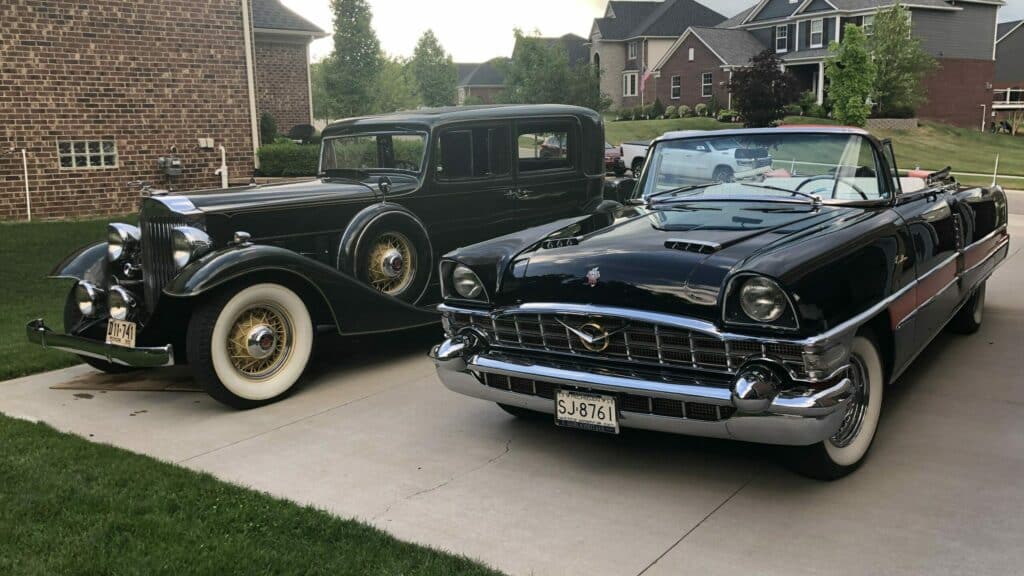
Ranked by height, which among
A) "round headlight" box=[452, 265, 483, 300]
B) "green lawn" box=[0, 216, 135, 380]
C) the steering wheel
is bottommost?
"green lawn" box=[0, 216, 135, 380]

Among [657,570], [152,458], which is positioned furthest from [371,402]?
[657,570]

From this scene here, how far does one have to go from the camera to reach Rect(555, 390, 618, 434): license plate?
3.80 m

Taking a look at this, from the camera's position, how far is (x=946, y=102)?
44.6m

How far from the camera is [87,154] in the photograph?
597 inches

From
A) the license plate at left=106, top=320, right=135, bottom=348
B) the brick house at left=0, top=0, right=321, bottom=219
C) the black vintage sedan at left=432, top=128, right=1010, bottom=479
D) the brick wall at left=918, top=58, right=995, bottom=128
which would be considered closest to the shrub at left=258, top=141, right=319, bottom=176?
the brick house at left=0, top=0, right=321, bottom=219

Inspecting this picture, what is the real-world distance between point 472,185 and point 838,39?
43174 millimetres

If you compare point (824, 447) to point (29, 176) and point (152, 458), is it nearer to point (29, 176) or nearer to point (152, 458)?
point (152, 458)

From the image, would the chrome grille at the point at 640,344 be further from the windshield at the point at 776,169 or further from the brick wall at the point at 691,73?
the brick wall at the point at 691,73

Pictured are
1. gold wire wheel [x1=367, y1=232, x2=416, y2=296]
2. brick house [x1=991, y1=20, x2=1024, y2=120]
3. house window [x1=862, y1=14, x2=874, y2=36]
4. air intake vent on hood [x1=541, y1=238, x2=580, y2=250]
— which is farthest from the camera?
brick house [x1=991, y1=20, x2=1024, y2=120]

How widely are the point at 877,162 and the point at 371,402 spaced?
3338 mm

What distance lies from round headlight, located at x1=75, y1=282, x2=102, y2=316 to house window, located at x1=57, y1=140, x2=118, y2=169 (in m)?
10.4

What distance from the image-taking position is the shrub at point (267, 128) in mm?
23894

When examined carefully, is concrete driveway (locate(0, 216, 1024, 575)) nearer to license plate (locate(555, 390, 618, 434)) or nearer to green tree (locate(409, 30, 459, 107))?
license plate (locate(555, 390, 618, 434))

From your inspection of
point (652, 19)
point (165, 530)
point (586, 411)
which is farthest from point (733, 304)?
point (652, 19)
